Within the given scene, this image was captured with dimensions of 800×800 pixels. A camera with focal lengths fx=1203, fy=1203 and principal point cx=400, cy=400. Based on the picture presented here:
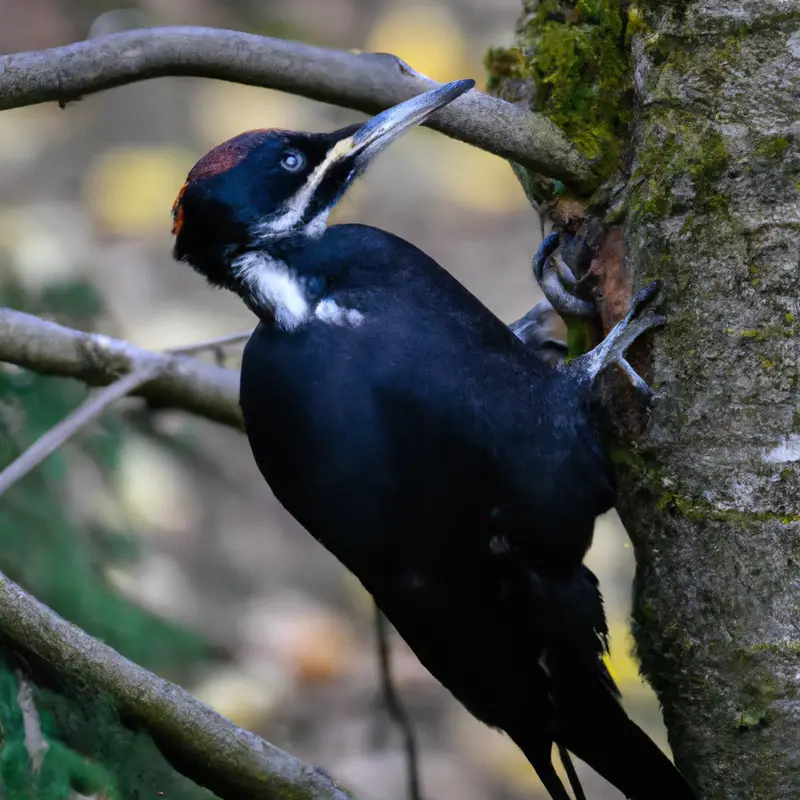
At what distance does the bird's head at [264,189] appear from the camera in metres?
1.87

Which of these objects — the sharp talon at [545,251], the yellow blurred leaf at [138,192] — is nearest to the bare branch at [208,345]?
the sharp talon at [545,251]

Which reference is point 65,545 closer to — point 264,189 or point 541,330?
point 264,189

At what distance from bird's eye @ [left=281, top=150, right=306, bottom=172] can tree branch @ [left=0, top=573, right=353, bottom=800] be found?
0.81 metres

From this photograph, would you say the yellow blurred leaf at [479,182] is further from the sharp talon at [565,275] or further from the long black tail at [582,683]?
the long black tail at [582,683]

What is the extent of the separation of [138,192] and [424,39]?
1541 millimetres

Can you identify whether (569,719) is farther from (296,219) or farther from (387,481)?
(296,219)

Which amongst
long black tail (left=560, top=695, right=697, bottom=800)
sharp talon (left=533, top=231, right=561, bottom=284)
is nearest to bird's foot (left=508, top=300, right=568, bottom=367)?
sharp talon (left=533, top=231, right=561, bottom=284)

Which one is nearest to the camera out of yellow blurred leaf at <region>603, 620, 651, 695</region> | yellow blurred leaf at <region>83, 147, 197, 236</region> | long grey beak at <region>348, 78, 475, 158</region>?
long grey beak at <region>348, 78, 475, 158</region>

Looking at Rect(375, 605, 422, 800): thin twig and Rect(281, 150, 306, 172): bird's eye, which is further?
Rect(375, 605, 422, 800): thin twig

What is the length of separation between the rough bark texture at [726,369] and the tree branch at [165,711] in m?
0.61

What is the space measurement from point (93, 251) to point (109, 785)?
408cm

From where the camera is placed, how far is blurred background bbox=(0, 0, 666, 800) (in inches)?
101

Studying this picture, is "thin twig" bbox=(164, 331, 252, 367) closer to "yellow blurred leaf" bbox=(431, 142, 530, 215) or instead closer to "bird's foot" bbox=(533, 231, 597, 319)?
"bird's foot" bbox=(533, 231, 597, 319)

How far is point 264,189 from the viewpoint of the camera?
190 centimetres
